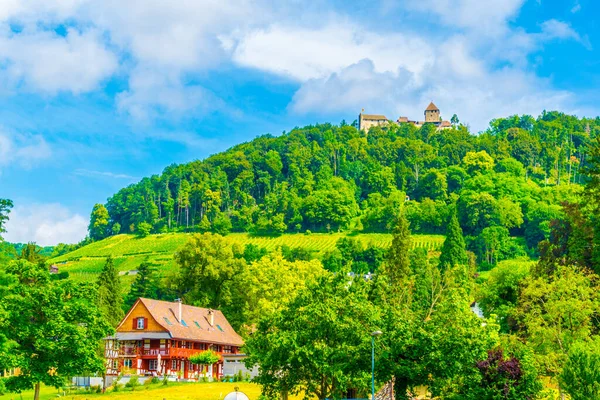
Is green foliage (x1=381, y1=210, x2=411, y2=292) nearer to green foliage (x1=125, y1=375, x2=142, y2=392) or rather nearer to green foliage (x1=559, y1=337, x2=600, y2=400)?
green foliage (x1=125, y1=375, x2=142, y2=392)

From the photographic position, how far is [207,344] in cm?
7725

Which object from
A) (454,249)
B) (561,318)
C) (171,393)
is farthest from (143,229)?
(561,318)

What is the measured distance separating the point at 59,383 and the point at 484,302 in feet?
146

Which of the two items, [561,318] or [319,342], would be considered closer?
[319,342]

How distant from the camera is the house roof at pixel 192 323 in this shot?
72875 millimetres

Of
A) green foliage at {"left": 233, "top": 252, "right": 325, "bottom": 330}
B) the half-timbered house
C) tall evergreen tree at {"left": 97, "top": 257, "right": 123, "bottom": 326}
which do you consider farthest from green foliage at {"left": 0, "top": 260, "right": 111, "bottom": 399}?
tall evergreen tree at {"left": 97, "top": 257, "right": 123, "bottom": 326}

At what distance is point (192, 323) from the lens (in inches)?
3041

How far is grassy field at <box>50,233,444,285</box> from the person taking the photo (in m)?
150

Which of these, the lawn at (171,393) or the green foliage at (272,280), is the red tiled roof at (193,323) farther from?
the lawn at (171,393)

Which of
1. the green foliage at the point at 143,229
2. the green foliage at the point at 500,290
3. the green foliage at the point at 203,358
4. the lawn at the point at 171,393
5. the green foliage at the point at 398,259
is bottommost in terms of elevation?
the lawn at the point at 171,393

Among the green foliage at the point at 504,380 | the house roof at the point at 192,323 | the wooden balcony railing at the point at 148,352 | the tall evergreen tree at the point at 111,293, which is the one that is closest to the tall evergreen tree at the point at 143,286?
the tall evergreen tree at the point at 111,293

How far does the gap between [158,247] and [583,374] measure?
139 metres

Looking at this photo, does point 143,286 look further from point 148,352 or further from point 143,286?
point 148,352

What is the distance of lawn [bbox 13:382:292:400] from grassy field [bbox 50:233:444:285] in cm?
8336
